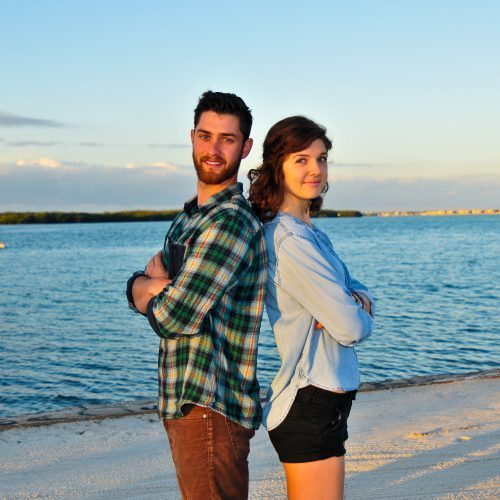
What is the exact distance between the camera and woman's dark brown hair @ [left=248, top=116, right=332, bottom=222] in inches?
103

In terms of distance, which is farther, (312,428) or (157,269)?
(157,269)

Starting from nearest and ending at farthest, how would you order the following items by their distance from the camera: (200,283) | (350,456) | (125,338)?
(200,283) → (350,456) → (125,338)

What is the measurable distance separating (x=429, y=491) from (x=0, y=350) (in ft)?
40.6

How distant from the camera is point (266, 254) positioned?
2.48 meters

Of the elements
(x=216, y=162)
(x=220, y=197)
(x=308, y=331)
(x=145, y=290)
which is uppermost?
(x=216, y=162)

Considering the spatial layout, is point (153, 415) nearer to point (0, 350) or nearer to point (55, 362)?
point (55, 362)

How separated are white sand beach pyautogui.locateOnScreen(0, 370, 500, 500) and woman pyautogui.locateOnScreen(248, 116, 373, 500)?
186 cm

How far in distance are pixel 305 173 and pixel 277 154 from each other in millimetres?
130

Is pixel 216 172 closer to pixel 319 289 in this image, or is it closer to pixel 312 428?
pixel 319 289

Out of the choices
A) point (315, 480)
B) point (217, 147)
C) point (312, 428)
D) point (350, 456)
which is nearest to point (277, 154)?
point (217, 147)

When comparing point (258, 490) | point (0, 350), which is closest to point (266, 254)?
point (258, 490)

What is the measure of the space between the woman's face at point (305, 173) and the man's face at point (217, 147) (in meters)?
0.22

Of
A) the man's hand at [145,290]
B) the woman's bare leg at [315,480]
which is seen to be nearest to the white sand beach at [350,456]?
the woman's bare leg at [315,480]

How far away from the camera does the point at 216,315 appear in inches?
94.4
